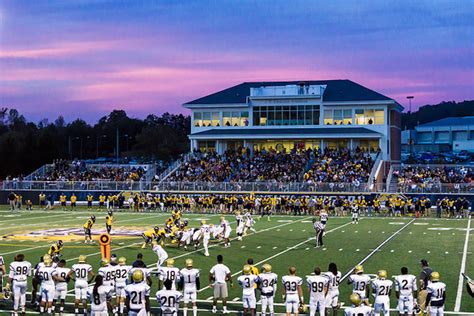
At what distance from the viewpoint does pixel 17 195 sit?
5422 centimetres

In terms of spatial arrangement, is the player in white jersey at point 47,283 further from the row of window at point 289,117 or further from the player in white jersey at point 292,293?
the row of window at point 289,117

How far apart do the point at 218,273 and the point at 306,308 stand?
2138mm

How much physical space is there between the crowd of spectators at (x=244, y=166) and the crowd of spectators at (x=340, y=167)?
3.67ft

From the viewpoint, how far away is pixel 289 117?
6419cm

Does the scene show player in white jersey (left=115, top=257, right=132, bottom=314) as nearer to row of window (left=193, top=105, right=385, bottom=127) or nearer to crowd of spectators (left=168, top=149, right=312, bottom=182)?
crowd of spectators (left=168, top=149, right=312, bottom=182)

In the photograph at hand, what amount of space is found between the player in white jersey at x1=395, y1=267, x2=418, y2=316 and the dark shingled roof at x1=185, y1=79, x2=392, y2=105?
4698 cm

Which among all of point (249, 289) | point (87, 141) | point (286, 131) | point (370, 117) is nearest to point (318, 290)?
point (249, 289)

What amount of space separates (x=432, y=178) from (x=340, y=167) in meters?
6.75

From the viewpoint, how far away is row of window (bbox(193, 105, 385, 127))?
62125mm

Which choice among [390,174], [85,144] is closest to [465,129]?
[85,144]

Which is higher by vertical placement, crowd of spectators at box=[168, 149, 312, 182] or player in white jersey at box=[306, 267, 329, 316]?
crowd of spectators at box=[168, 149, 312, 182]

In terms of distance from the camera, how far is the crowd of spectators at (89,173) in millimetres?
58500

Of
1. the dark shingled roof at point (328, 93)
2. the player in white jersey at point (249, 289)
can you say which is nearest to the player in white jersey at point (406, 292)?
the player in white jersey at point (249, 289)

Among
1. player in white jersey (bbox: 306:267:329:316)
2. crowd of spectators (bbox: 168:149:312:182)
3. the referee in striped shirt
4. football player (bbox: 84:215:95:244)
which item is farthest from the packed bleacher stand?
player in white jersey (bbox: 306:267:329:316)
